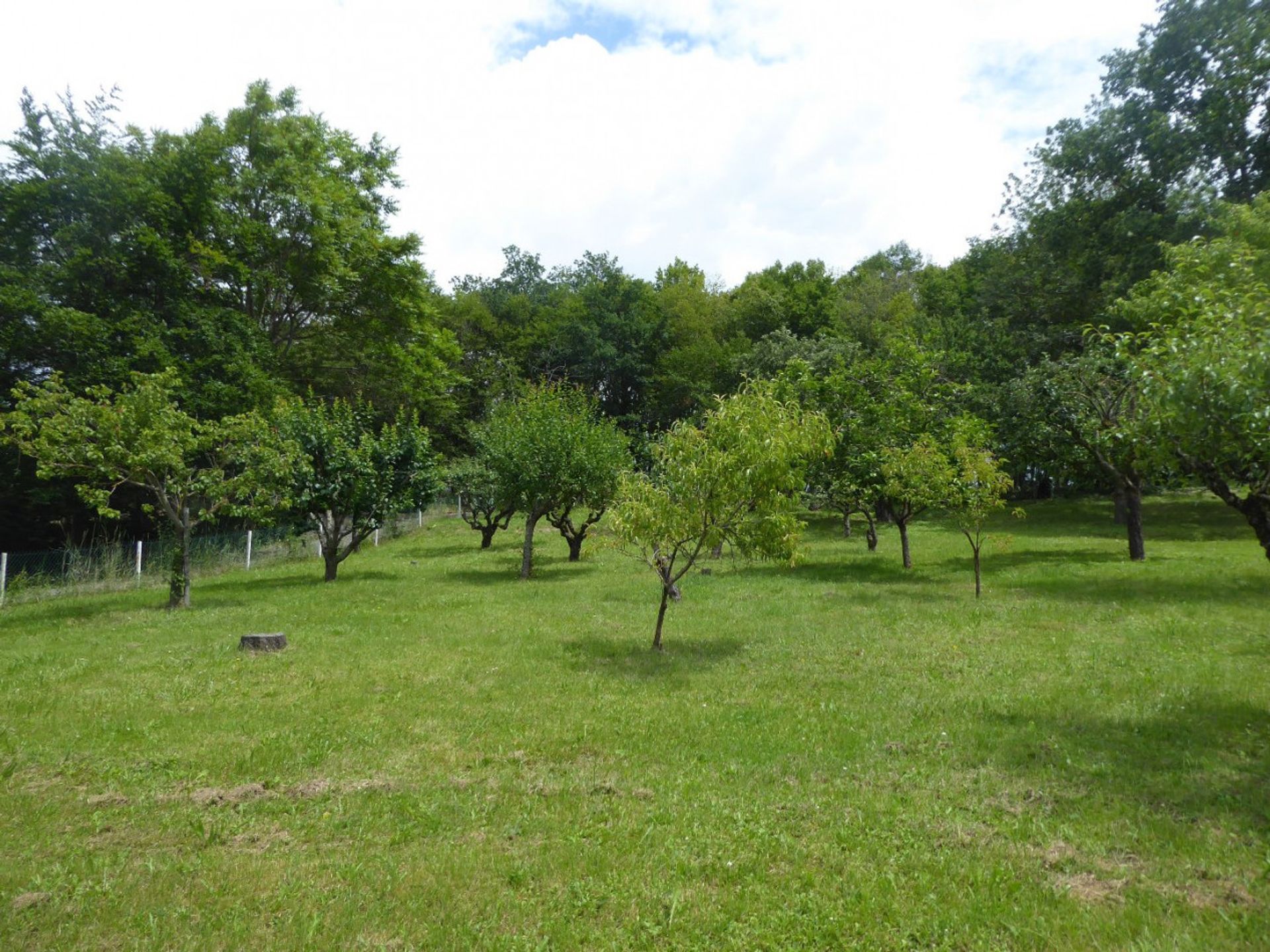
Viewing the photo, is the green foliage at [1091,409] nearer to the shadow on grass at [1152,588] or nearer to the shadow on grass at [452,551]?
the shadow on grass at [1152,588]

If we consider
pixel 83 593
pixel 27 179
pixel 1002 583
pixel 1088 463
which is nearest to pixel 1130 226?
pixel 1088 463

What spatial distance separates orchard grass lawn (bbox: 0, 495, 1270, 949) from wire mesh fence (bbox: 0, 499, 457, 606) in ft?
13.0

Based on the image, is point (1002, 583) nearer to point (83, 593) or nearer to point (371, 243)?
point (83, 593)

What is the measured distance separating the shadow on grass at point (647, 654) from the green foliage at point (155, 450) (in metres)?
9.73

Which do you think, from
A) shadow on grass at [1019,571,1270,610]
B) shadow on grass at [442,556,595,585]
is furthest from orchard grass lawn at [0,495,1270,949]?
shadow on grass at [442,556,595,585]

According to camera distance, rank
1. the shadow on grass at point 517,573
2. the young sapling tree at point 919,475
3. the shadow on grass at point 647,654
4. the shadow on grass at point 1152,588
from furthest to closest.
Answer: the shadow on grass at point 517,573 → the young sapling tree at point 919,475 → the shadow on grass at point 1152,588 → the shadow on grass at point 647,654

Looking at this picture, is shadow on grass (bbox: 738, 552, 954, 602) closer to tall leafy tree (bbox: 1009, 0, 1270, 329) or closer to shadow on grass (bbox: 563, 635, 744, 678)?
shadow on grass (bbox: 563, 635, 744, 678)

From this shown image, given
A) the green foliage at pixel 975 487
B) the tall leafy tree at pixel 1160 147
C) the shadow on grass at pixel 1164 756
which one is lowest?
the shadow on grass at pixel 1164 756

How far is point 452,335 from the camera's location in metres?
40.8

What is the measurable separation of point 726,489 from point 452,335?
30.4 m

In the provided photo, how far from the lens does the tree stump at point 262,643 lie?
44.8ft

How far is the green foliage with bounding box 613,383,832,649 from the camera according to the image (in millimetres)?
13273

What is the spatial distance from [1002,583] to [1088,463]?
31.5ft

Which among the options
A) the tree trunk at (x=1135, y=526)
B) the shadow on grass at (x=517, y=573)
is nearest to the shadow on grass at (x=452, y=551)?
the shadow on grass at (x=517, y=573)
